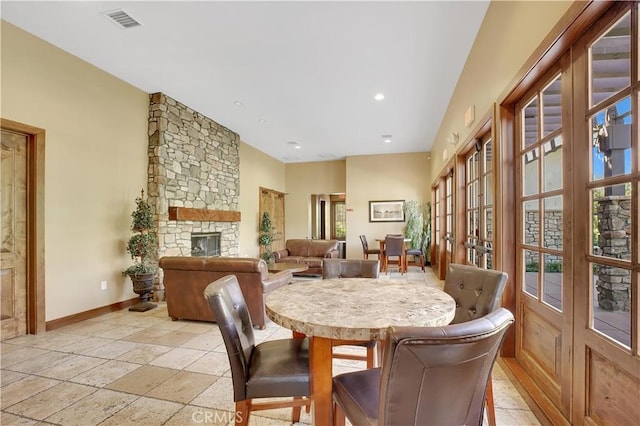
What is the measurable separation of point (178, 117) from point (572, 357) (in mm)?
5614

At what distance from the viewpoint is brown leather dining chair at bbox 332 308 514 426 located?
804 mm

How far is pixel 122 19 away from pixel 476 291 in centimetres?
390

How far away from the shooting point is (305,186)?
954 cm

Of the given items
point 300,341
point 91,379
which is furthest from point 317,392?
point 91,379

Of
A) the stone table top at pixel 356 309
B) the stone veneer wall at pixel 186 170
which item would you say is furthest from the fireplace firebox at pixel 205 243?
the stone table top at pixel 356 309

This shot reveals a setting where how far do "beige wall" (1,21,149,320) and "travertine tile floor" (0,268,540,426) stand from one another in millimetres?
734

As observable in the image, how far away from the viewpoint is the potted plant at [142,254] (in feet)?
13.3

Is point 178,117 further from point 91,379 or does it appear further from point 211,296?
point 211,296

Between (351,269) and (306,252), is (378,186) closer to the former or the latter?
(306,252)

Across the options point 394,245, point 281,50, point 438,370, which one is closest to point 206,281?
point 281,50

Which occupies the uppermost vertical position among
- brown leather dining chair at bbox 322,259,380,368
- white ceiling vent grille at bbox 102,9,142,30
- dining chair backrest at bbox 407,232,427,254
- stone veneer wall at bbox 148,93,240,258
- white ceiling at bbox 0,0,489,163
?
white ceiling vent grille at bbox 102,9,142,30

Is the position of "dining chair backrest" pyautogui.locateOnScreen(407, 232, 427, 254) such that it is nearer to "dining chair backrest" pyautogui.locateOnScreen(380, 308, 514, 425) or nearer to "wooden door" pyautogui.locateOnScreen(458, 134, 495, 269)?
"wooden door" pyautogui.locateOnScreen(458, 134, 495, 269)

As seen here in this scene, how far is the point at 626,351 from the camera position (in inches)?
47.3

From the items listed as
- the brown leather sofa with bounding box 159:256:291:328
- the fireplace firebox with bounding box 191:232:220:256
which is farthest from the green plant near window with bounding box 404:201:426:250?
the brown leather sofa with bounding box 159:256:291:328
